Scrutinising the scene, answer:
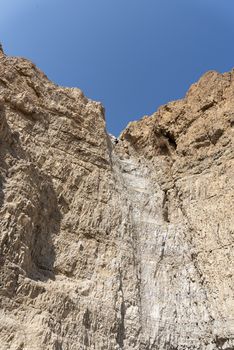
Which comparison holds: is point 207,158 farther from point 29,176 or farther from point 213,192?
point 29,176

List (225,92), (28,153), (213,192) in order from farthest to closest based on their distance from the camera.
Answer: (225,92) → (213,192) → (28,153)

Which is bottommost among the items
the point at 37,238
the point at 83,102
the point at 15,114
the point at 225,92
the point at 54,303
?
the point at 54,303

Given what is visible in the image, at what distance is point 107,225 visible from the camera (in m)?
12.6

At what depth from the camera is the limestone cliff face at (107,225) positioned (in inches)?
388

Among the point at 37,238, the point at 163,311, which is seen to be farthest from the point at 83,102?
the point at 163,311

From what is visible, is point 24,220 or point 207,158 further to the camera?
point 207,158

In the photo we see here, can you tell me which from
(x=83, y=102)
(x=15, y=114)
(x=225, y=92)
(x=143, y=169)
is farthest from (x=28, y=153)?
(x=225, y=92)

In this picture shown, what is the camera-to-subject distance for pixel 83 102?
15.4 m

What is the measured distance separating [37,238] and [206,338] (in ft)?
14.8

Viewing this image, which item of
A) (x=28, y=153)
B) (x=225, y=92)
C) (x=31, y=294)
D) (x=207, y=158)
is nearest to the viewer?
(x=31, y=294)

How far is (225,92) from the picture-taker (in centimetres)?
1625

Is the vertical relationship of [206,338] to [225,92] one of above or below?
below

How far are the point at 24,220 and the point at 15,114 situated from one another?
369cm

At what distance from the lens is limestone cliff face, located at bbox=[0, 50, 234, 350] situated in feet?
32.3
